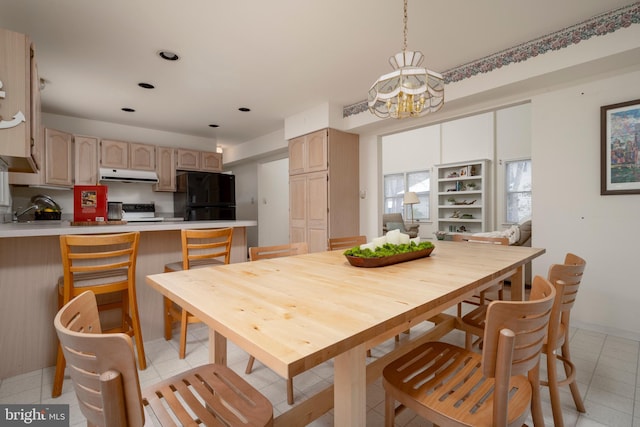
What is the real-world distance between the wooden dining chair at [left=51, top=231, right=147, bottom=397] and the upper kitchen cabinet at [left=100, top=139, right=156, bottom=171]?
2.96 metres

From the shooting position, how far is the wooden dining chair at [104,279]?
1701 mm

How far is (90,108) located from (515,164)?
7.67 meters

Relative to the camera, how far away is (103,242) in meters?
1.73

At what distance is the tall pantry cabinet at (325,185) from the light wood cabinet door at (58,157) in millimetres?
3075

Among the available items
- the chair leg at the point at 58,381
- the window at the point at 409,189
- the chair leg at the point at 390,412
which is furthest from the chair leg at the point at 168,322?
the window at the point at 409,189

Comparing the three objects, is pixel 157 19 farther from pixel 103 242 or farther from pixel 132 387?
pixel 132 387

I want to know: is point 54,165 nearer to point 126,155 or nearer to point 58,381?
point 126,155

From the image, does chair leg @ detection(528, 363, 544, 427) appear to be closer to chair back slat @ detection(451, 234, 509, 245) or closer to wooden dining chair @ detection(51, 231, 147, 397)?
chair back slat @ detection(451, 234, 509, 245)

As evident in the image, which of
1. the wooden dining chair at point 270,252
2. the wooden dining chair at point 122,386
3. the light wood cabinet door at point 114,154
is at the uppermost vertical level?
the light wood cabinet door at point 114,154

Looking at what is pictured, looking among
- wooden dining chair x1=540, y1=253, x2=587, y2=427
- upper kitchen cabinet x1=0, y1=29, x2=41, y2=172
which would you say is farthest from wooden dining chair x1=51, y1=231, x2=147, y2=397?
wooden dining chair x1=540, y1=253, x2=587, y2=427

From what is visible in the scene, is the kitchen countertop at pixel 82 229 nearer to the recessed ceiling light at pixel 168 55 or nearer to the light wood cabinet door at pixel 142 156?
the recessed ceiling light at pixel 168 55

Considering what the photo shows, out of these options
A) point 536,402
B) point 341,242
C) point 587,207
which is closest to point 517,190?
point 587,207

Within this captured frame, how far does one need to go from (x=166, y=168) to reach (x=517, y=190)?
687 centimetres

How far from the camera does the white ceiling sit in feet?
6.91
